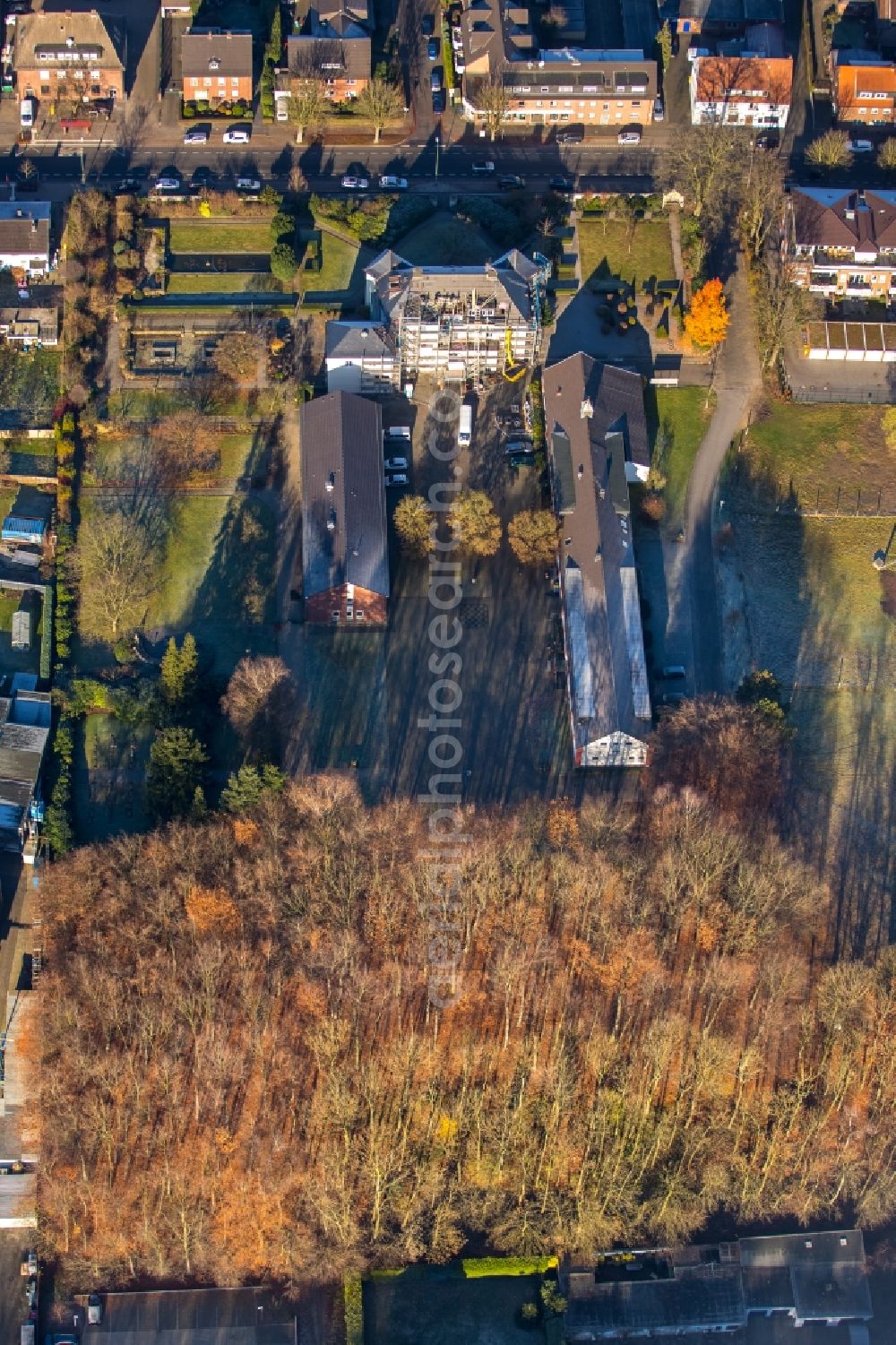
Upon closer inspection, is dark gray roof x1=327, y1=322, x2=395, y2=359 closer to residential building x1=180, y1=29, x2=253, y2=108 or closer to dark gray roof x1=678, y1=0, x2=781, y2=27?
residential building x1=180, y1=29, x2=253, y2=108

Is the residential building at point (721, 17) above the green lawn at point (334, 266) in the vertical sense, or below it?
above

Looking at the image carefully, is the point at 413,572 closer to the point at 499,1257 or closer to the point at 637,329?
the point at 637,329

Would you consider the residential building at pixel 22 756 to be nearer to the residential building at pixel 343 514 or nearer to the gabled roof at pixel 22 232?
the residential building at pixel 343 514

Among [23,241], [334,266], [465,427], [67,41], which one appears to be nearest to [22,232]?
[23,241]

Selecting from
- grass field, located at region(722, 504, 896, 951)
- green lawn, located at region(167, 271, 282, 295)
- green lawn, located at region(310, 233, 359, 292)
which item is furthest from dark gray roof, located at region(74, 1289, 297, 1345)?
green lawn, located at region(310, 233, 359, 292)

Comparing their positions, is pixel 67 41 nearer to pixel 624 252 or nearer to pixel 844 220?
pixel 624 252

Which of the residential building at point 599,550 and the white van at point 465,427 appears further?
the white van at point 465,427

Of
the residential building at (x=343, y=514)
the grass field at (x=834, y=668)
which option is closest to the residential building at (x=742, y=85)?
the grass field at (x=834, y=668)
